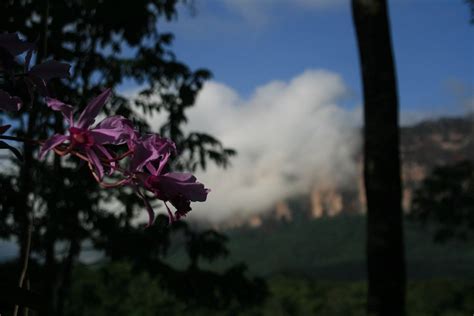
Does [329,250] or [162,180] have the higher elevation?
[329,250]

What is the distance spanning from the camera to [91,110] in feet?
2.13

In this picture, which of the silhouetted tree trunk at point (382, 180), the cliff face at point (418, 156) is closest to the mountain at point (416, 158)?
the cliff face at point (418, 156)

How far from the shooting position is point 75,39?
232 centimetres

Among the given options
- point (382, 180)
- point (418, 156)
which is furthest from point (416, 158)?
point (382, 180)

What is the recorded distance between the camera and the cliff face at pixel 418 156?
100 m

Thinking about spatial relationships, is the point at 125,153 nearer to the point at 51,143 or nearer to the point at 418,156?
the point at 51,143

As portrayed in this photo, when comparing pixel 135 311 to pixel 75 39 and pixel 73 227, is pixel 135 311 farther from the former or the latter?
pixel 75 39

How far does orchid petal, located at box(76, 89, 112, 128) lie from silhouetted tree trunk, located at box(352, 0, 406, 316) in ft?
12.0

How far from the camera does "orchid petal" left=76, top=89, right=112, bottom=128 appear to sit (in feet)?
2.11

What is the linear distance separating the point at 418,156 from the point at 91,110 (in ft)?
358

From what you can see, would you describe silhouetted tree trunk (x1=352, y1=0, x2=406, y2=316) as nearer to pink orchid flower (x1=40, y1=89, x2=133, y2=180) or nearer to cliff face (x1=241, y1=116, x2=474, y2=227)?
pink orchid flower (x1=40, y1=89, x2=133, y2=180)

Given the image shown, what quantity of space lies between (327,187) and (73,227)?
102 m

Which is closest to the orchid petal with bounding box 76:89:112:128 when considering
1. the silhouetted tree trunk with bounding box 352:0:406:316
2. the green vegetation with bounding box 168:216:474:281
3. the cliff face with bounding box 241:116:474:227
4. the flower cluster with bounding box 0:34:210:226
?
the flower cluster with bounding box 0:34:210:226

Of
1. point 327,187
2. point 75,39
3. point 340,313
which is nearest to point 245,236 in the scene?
point 327,187
